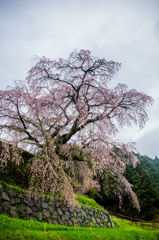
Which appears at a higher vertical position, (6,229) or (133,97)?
(133,97)

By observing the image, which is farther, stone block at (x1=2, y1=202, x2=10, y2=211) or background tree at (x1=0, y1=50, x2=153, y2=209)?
background tree at (x1=0, y1=50, x2=153, y2=209)

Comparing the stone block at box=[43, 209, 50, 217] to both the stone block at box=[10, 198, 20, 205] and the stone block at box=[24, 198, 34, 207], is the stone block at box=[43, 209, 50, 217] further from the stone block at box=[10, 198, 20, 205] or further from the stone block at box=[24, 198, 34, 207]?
the stone block at box=[10, 198, 20, 205]

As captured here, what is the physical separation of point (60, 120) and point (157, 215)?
72.2 ft

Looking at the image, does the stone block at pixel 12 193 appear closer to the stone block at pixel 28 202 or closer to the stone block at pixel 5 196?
the stone block at pixel 5 196

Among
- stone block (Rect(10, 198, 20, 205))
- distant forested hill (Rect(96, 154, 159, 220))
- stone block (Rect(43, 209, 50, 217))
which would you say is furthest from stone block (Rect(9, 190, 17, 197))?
distant forested hill (Rect(96, 154, 159, 220))

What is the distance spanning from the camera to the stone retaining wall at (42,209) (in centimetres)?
438

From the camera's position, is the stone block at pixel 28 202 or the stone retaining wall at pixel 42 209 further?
A: the stone block at pixel 28 202

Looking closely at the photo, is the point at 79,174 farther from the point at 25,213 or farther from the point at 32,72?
the point at 32,72

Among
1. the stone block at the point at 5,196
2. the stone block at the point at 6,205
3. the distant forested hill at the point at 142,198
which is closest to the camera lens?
the stone block at the point at 6,205

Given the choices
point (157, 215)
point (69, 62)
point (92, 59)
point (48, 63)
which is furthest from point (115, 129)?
point (157, 215)

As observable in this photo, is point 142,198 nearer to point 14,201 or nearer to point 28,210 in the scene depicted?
point 28,210

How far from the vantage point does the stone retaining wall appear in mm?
4379

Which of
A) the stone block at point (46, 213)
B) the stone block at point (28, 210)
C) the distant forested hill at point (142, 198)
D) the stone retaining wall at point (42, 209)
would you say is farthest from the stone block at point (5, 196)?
the distant forested hill at point (142, 198)

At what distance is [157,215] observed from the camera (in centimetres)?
1948
